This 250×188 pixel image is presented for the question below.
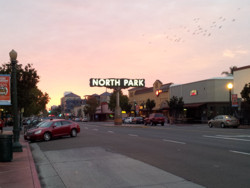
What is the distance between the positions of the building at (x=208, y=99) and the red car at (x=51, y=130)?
31.2m

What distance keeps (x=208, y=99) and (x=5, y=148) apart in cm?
4425

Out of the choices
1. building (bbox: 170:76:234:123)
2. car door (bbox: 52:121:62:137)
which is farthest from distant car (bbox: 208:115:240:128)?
car door (bbox: 52:121:62:137)

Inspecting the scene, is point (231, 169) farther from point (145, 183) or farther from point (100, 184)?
point (100, 184)

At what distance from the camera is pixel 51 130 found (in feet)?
73.3

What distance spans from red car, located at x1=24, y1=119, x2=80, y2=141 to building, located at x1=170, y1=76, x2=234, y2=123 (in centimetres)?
3120

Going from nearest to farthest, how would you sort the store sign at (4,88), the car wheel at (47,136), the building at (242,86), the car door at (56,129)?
the store sign at (4,88), the car wheel at (47,136), the car door at (56,129), the building at (242,86)

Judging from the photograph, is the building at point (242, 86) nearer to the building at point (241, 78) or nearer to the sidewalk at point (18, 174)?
the building at point (241, 78)

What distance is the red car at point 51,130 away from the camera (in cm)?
2173

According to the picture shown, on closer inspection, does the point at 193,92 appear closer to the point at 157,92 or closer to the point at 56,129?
the point at 157,92

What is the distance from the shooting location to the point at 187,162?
10633 millimetres

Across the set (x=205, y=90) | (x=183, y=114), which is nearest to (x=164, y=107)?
(x=183, y=114)

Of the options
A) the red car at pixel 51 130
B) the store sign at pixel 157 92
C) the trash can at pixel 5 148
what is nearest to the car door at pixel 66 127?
the red car at pixel 51 130

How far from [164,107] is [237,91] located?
1871 cm

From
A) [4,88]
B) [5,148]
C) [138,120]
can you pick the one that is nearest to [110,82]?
[138,120]
